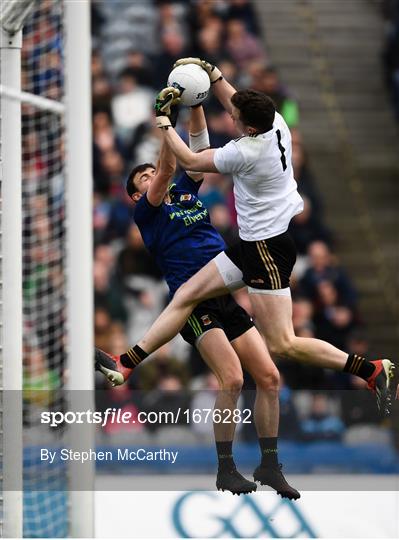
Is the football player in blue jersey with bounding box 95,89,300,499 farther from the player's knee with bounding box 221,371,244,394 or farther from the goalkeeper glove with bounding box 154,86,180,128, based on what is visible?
the goalkeeper glove with bounding box 154,86,180,128

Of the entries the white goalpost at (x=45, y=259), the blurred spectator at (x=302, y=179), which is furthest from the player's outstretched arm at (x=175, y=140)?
the blurred spectator at (x=302, y=179)

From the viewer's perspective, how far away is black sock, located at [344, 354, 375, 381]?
828cm

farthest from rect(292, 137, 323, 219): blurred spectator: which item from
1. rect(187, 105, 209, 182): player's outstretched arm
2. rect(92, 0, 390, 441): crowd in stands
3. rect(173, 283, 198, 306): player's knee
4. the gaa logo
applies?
rect(173, 283, 198, 306): player's knee

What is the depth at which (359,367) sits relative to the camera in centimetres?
829

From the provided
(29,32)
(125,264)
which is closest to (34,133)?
(29,32)

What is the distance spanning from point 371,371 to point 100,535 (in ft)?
13.6

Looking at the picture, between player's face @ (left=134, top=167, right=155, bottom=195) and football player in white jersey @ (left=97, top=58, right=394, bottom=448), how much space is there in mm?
665

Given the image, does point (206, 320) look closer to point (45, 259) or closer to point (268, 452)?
point (268, 452)

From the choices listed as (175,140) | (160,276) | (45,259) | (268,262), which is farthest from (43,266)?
(175,140)

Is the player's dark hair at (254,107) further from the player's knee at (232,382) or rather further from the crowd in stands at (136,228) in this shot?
the crowd in stands at (136,228)

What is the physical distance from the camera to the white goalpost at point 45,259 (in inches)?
385

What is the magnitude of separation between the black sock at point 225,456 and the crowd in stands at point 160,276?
4094mm

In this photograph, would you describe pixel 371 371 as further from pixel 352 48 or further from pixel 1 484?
pixel 352 48

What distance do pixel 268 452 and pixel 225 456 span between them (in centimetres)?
24
